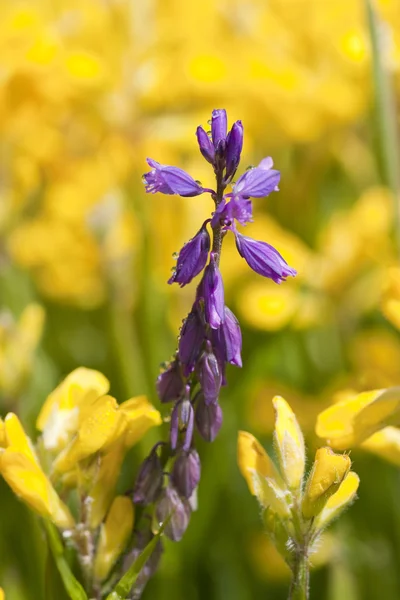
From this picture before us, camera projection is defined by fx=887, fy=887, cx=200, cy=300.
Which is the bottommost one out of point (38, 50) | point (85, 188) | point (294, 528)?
point (294, 528)

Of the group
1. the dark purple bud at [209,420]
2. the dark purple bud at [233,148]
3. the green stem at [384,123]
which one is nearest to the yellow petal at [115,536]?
the dark purple bud at [209,420]

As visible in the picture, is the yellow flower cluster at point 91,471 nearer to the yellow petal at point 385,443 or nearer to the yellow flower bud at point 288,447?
the yellow flower bud at point 288,447

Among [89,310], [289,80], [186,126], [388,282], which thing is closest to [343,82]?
[289,80]

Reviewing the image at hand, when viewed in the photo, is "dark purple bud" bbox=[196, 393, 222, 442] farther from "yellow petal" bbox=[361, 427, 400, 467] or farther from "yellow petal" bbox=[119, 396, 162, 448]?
"yellow petal" bbox=[361, 427, 400, 467]

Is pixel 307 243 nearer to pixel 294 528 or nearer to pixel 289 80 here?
pixel 289 80

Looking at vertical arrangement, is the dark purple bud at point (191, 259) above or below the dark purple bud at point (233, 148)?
below

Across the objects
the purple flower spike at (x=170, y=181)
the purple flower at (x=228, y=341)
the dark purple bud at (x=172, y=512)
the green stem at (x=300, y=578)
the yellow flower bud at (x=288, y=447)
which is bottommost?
the green stem at (x=300, y=578)

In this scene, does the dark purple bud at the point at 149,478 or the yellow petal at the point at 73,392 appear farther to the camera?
the yellow petal at the point at 73,392

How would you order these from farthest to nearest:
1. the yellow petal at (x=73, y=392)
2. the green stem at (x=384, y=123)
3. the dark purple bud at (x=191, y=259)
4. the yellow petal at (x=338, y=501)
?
the green stem at (x=384, y=123) → the yellow petal at (x=73, y=392) → the yellow petal at (x=338, y=501) → the dark purple bud at (x=191, y=259)
